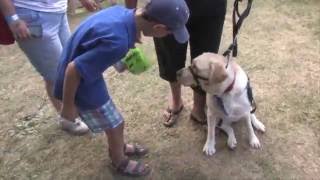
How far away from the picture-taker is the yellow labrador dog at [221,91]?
7.14ft

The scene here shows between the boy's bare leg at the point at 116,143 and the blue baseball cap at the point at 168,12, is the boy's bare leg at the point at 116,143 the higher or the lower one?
the lower one

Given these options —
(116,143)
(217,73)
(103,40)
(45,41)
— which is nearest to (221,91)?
(217,73)

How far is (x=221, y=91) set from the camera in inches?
89.0

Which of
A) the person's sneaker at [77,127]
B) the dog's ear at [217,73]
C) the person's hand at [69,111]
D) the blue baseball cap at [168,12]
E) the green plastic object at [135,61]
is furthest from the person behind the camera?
the person's sneaker at [77,127]

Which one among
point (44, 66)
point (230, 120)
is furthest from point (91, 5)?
point (230, 120)

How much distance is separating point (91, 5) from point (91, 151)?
0.89 m

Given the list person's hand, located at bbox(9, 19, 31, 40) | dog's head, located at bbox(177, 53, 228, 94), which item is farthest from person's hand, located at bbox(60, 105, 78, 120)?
dog's head, located at bbox(177, 53, 228, 94)

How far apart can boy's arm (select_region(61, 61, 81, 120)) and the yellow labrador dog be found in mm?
678

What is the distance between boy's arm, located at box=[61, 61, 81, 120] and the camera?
1.74m

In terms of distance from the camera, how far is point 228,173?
2400 mm

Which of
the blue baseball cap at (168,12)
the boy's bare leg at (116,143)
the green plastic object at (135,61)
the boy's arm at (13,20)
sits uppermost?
the blue baseball cap at (168,12)

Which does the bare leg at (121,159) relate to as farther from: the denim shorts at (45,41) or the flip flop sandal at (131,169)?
the denim shorts at (45,41)

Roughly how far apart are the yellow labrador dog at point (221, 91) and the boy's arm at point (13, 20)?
85cm

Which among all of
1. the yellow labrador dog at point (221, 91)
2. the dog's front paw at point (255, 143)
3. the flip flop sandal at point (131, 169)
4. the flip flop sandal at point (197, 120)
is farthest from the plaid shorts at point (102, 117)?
the dog's front paw at point (255, 143)
